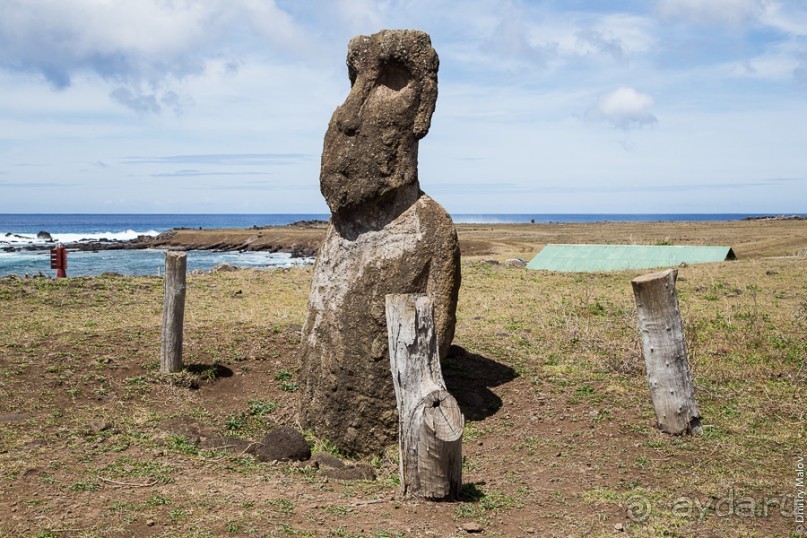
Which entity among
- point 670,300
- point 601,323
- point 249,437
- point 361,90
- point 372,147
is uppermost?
point 361,90

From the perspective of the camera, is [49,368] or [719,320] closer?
[49,368]

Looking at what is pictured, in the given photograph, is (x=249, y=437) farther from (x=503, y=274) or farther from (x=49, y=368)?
(x=503, y=274)

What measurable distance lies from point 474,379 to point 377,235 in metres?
2.64

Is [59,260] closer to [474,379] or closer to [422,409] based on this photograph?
[474,379]

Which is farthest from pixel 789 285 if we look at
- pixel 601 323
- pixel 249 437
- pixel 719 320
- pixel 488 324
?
pixel 249 437

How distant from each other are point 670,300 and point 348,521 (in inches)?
162

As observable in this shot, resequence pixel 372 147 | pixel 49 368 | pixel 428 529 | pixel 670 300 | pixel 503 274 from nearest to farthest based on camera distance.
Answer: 1. pixel 428 529
2. pixel 670 300
3. pixel 372 147
4. pixel 49 368
5. pixel 503 274

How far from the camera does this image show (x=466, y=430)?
9.01m

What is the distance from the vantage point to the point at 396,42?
30.2ft

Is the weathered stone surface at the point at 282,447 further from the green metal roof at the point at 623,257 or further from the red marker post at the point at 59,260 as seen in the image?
the green metal roof at the point at 623,257

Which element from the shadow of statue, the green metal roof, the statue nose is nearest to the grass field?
the shadow of statue

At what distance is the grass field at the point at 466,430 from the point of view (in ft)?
20.5

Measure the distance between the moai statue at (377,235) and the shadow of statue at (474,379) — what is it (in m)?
0.95

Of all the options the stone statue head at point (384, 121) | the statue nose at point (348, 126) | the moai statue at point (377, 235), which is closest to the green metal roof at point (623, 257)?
the moai statue at point (377, 235)
